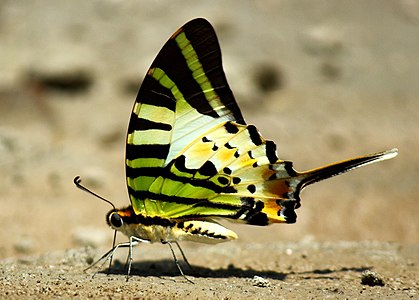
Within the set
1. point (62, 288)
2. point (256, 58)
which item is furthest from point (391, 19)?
point (62, 288)

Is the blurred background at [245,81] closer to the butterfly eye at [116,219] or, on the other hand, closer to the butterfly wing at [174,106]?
the butterfly eye at [116,219]

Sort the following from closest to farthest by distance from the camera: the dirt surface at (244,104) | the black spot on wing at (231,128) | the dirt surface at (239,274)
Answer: the dirt surface at (239,274)
the black spot on wing at (231,128)
the dirt surface at (244,104)

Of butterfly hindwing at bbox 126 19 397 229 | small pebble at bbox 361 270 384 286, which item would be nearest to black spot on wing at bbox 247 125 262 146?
butterfly hindwing at bbox 126 19 397 229

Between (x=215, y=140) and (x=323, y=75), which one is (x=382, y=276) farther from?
(x=323, y=75)

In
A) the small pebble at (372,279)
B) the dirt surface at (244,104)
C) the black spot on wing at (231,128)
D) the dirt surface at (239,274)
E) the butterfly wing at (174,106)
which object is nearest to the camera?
the dirt surface at (239,274)

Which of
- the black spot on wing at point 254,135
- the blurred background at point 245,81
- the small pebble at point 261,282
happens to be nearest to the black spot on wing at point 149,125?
the black spot on wing at point 254,135

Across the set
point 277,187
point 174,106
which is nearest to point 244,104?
point 277,187

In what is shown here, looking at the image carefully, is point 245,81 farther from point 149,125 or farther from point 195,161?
point 149,125

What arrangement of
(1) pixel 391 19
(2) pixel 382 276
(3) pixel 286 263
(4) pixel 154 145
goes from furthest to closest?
(1) pixel 391 19 < (3) pixel 286 263 < (2) pixel 382 276 < (4) pixel 154 145
